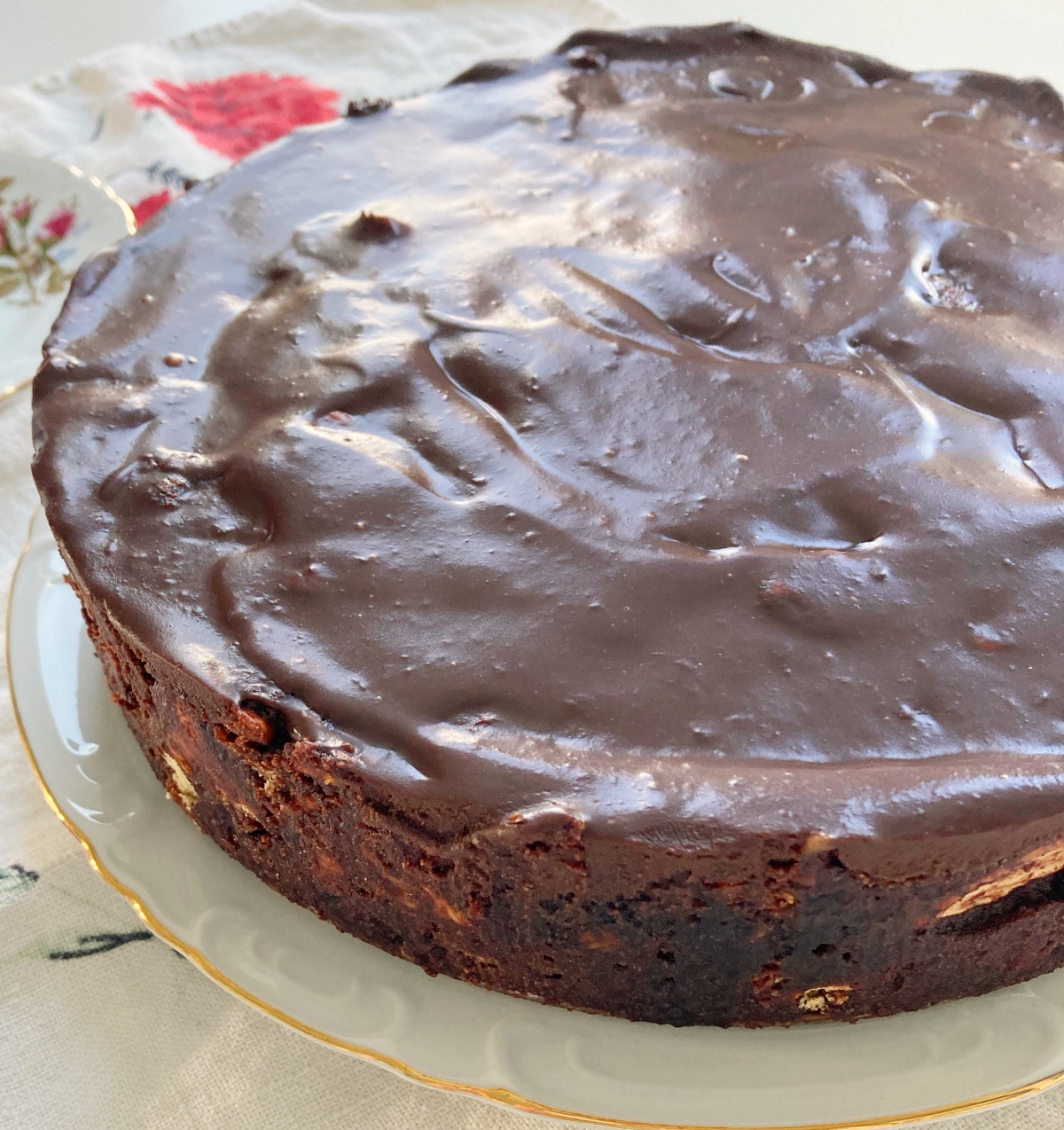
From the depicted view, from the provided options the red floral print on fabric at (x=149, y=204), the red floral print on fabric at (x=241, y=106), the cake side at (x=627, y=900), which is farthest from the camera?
the red floral print on fabric at (x=241, y=106)

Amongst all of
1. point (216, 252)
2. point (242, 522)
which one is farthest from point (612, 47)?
point (242, 522)

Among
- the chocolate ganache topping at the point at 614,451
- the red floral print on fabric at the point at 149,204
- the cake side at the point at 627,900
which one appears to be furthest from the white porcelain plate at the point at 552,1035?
the red floral print on fabric at the point at 149,204

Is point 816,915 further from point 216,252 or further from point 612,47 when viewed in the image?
point 612,47

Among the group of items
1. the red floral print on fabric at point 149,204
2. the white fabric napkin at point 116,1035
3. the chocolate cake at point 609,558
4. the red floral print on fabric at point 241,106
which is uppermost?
the chocolate cake at point 609,558

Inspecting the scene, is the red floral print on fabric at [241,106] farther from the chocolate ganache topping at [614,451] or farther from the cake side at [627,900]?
the cake side at [627,900]

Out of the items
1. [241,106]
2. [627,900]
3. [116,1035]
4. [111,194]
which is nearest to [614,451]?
[627,900]
